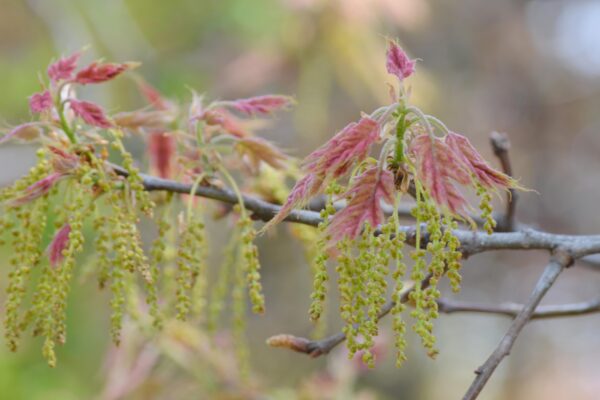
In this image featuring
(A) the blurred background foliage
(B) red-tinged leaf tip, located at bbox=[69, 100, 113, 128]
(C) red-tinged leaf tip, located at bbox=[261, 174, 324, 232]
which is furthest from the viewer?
(A) the blurred background foliage

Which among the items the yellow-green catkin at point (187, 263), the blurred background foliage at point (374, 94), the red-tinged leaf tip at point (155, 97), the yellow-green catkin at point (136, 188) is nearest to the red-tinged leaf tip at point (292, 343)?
the yellow-green catkin at point (187, 263)

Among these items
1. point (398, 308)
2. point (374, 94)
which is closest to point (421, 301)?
point (398, 308)

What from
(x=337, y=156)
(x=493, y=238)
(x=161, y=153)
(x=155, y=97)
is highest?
(x=155, y=97)

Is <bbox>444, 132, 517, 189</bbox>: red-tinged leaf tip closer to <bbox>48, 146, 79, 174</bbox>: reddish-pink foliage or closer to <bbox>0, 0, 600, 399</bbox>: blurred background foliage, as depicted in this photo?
<bbox>48, 146, 79, 174</bbox>: reddish-pink foliage

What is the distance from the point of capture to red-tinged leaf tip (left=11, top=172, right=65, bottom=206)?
3.77ft

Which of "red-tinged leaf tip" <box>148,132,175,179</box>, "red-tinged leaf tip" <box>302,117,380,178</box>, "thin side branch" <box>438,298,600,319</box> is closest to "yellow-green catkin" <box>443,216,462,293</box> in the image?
"red-tinged leaf tip" <box>302,117,380,178</box>

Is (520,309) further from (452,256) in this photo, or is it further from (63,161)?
(63,161)

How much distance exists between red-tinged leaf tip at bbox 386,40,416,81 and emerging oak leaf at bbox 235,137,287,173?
0.39 metres

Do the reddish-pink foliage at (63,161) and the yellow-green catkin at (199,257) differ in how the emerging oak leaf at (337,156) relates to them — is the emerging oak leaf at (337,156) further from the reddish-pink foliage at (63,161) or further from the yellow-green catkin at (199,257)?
the reddish-pink foliage at (63,161)

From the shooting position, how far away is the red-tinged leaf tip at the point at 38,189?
1148 millimetres

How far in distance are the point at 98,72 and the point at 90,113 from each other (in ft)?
0.22

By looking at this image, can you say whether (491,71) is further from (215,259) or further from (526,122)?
(215,259)

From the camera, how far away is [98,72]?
125cm

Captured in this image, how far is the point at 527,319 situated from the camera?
1.04 metres
